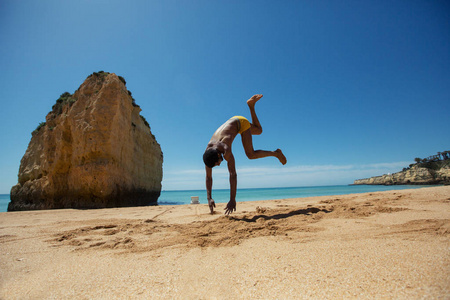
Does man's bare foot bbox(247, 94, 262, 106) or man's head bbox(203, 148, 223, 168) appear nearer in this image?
man's head bbox(203, 148, 223, 168)

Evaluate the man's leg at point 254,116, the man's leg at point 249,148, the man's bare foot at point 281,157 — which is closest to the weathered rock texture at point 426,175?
the man's bare foot at point 281,157

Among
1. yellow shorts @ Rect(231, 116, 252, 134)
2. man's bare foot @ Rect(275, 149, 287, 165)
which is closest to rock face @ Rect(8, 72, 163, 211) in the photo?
yellow shorts @ Rect(231, 116, 252, 134)

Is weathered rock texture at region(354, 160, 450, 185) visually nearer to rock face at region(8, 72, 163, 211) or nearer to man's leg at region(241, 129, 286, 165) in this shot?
man's leg at region(241, 129, 286, 165)

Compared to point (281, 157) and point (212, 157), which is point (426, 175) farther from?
point (212, 157)

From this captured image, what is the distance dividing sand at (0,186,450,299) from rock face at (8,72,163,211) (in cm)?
774

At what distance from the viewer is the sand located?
3.28ft

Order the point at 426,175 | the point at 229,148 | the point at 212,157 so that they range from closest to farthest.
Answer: the point at 212,157
the point at 229,148
the point at 426,175

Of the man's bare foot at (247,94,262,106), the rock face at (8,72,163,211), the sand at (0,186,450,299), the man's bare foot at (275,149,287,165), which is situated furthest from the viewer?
the rock face at (8,72,163,211)

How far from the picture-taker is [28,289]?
3.94 feet

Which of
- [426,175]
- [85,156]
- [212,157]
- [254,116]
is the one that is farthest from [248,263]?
[426,175]

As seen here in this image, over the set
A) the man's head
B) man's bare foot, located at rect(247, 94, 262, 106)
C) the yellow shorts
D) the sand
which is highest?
man's bare foot, located at rect(247, 94, 262, 106)

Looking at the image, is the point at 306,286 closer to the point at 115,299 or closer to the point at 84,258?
the point at 115,299

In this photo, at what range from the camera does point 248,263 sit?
1368 mm

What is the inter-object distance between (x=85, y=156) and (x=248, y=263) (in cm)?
1043
